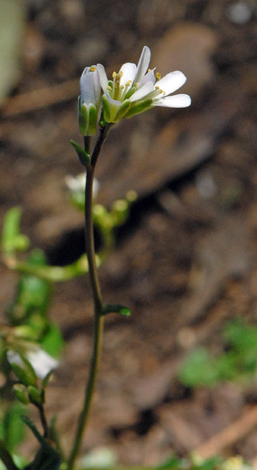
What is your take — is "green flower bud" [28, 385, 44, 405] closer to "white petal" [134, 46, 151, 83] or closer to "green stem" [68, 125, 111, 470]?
"green stem" [68, 125, 111, 470]

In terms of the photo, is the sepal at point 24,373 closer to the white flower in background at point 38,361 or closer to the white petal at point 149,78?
the white flower in background at point 38,361

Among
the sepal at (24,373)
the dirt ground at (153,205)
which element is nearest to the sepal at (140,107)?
the sepal at (24,373)

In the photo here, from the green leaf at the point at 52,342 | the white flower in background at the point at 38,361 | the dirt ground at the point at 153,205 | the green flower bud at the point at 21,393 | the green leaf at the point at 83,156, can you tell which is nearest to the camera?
the green leaf at the point at 83,156

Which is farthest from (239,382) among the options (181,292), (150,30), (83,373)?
(150,30)

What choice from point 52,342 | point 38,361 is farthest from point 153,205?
point 38,361

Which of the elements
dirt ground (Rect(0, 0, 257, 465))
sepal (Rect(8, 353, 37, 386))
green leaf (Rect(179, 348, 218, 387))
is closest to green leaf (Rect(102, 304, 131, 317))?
sepal (Rect(8, 353, 37, 386))

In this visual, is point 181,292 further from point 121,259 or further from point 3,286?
point 3,286

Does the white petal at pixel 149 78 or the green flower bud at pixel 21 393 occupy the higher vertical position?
the white petal at pixel 149 78
